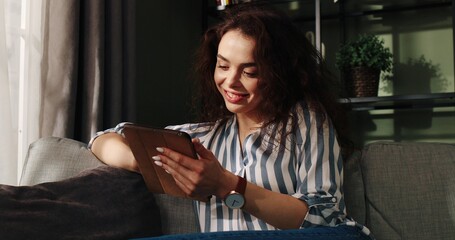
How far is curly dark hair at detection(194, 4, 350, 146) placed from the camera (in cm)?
137

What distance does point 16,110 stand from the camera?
1886 millimetres

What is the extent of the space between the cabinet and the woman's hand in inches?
69.5

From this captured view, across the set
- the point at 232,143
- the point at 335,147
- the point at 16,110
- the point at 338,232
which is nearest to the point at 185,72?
the point at 16,110

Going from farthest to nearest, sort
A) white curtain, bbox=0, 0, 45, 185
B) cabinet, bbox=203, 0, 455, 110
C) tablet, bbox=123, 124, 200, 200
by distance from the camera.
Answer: cabinet, bbox=203, 0, 455, 110 < white curtain, bbox=0, 0, 45, 185 < tablet, bbox=123, 124, 200, 200

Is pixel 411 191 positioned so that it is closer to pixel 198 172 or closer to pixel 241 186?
pixel 241 186

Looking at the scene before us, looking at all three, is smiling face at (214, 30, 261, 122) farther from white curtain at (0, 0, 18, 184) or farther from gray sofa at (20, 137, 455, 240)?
white curtain at (0, 0, 18, 184)

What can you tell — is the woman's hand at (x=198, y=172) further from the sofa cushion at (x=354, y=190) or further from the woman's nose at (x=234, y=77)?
the sofa cushion at (x=354, y=190)

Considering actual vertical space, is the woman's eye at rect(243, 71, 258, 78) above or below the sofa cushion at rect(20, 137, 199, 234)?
above

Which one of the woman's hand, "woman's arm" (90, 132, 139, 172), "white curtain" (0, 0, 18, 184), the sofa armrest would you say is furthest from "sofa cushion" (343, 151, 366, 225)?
"white curtain" (0, 0, 18, 184)

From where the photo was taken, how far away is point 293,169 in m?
1.33

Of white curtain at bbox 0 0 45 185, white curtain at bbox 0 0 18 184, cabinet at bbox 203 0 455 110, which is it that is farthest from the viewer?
cabinet at bbox 203 0 455 110

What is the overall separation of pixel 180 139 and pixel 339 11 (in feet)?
7.17

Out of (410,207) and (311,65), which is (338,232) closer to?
(410,207)

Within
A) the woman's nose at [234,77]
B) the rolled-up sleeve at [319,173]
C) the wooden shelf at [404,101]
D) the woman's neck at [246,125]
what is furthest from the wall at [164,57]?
the rolled-up sleeve at [319,173]
